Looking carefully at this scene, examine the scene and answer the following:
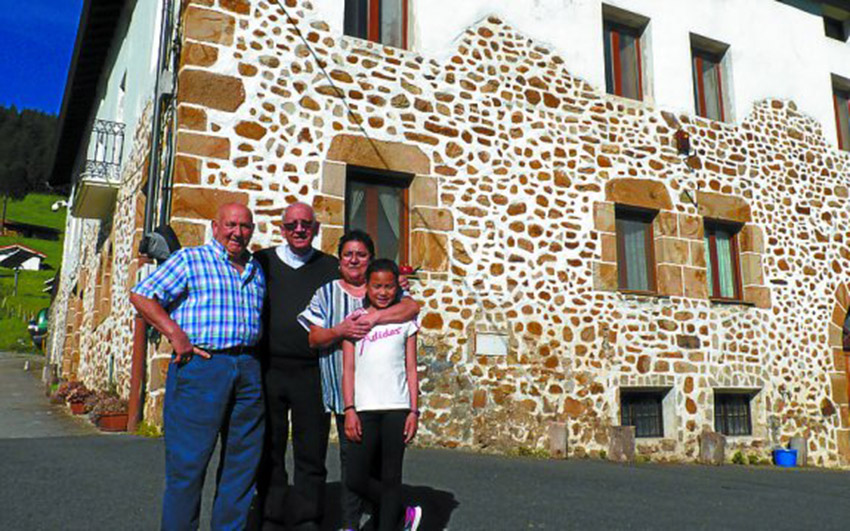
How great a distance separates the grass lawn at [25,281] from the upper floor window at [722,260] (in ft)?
97.0

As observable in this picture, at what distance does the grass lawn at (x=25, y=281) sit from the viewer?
31.3 metres

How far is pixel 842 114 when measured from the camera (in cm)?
1130

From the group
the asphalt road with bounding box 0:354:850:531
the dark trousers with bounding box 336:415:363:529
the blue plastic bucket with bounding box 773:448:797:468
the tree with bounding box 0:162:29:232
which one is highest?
the tree with bounding box 0:162:29:232

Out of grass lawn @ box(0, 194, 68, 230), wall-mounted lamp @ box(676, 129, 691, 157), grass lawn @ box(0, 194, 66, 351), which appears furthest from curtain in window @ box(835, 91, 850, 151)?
grass lawn @ box(0, 194, 68, 230)

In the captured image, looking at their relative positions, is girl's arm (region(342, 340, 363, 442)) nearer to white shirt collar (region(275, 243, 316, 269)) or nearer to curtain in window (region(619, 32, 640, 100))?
white shirt collar (region(275, 243, 316, 269))

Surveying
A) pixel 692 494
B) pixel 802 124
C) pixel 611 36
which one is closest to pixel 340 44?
pixel 611 36

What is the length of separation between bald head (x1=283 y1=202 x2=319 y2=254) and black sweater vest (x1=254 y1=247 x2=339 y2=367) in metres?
0.12

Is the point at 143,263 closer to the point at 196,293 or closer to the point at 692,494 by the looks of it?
the point at 196,293

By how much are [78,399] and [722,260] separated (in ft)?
31.6

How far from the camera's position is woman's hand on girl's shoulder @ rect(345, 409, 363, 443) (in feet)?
9.80

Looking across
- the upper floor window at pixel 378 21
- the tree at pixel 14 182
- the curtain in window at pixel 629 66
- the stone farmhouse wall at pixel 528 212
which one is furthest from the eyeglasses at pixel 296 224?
the tree at pixel 14 182

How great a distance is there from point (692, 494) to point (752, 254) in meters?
5.17

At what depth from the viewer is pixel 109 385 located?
890 centimetres

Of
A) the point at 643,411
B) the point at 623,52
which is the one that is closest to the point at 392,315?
the point at 643,411
